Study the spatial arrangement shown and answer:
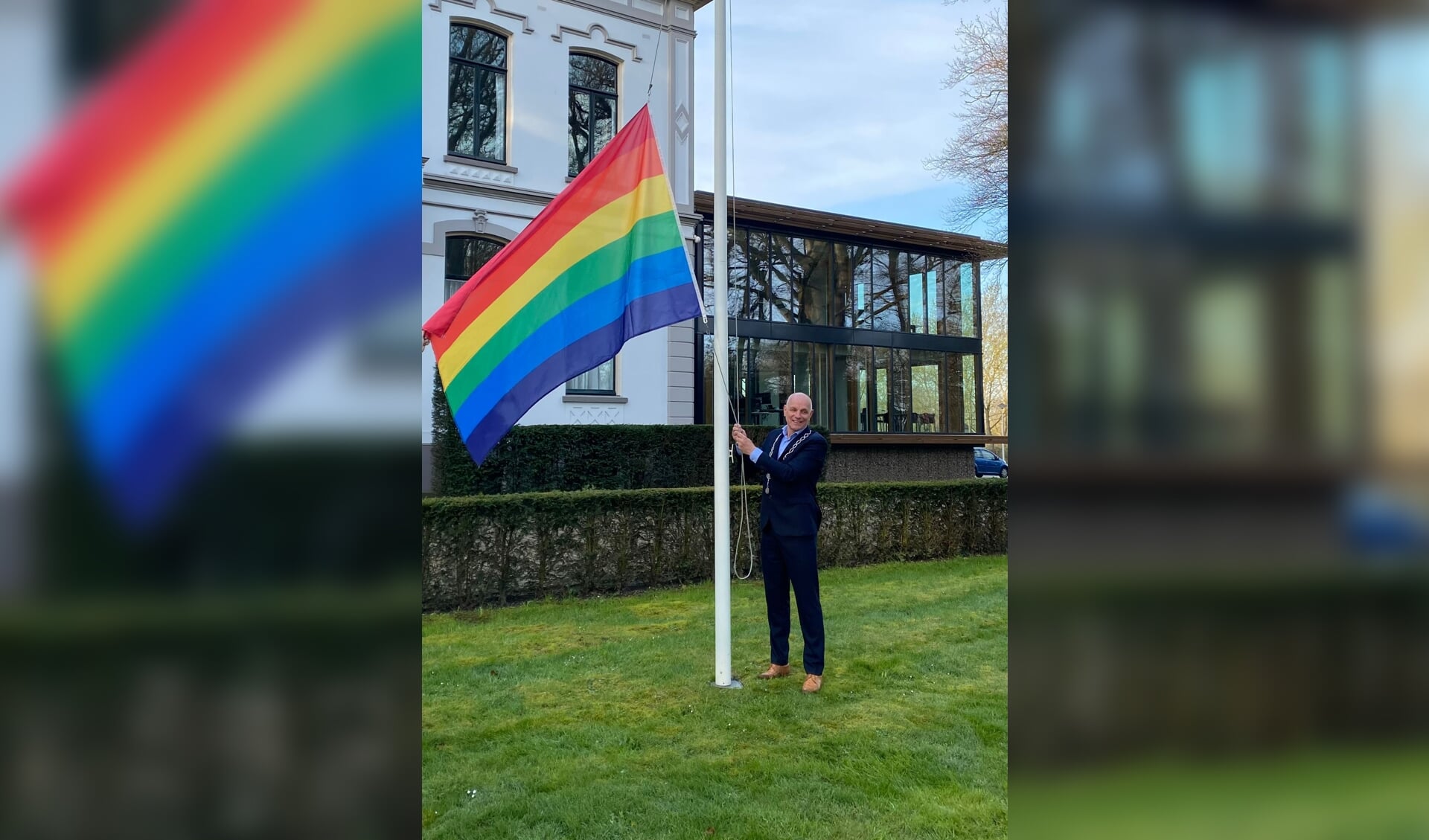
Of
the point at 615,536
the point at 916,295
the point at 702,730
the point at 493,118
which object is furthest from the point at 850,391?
the point at 702,730

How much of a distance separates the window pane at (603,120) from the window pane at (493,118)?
1735 mm

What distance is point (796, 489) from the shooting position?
6426 millimetres

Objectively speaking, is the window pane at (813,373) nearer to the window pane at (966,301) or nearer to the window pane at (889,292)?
the window pane at (889,292)

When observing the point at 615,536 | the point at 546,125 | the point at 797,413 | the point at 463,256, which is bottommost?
the point at 615,536

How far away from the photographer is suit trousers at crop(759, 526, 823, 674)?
6.25 meters

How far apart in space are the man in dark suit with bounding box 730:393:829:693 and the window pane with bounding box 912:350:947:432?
16.1 m

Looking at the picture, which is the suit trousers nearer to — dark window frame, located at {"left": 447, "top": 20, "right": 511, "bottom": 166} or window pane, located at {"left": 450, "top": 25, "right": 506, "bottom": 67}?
dark window frame, located at {"left": 447, "top": 20, "right": 511, "bottom": 166}

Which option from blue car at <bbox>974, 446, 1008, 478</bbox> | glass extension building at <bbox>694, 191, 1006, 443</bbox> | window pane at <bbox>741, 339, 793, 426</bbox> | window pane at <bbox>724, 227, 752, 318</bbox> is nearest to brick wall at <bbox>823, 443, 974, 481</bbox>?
glass extension building at <bbox>694, 191, 1006, 443</bbox>

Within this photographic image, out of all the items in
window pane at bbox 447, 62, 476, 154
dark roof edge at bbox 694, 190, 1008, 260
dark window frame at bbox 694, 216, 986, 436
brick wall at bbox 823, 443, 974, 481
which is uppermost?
window pane at bbox 447, 62, 476, 154

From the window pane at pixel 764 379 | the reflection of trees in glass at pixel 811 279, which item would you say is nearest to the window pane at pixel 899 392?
the reflection of trees in glass at pixel 811 279

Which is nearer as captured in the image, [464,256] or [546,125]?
[464,256]
